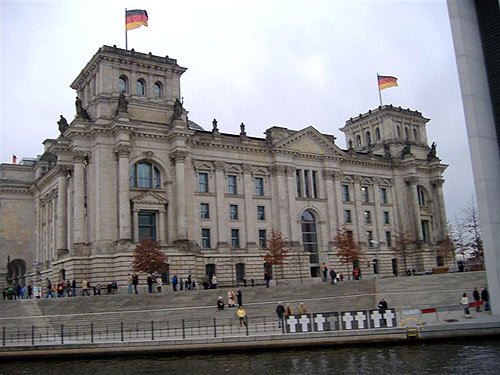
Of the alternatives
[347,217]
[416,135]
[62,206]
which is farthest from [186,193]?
[416,135]

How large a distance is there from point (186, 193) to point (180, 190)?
86.4 inches

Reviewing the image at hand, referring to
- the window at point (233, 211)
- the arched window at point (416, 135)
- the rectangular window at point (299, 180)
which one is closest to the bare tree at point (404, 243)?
the rectangular window at point (299, 180)

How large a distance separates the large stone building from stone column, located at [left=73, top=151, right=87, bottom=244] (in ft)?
0.39

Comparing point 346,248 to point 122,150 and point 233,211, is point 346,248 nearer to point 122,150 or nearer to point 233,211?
point 233,211

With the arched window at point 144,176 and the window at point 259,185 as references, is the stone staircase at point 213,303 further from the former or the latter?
the window at point 259,185

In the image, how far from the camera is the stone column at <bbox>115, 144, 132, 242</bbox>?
2293 inches

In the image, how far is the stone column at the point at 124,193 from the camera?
191 feet

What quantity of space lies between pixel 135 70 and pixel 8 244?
3413 cm

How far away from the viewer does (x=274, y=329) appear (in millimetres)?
34188

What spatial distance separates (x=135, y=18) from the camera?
62.8 meters

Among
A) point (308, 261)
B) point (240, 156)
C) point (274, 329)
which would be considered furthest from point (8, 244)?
point (274, 329)

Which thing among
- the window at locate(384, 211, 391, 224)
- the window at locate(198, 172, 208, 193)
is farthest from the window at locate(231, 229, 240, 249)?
the window at locate(384, 211, 391, 224)

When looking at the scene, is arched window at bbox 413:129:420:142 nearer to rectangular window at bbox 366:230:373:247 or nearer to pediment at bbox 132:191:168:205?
rectangular window at bbox 366:230:373:247

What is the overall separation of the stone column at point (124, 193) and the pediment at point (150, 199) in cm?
134
